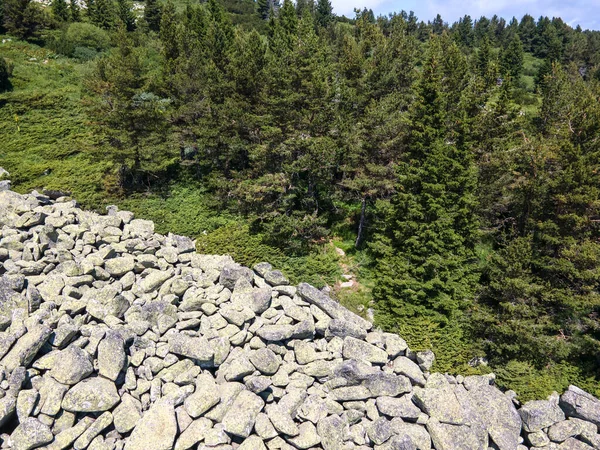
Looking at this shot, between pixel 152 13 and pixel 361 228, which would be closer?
pixel 361 228

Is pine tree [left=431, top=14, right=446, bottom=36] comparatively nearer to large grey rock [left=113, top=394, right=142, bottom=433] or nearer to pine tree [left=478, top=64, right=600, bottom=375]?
pine tree [left=478, top=64, right=600, bottom=375]

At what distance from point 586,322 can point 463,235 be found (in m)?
6.90

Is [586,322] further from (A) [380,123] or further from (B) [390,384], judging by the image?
(A) [380,123]

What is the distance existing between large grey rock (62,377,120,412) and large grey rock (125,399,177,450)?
4.51 feet

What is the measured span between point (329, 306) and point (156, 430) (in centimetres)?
863

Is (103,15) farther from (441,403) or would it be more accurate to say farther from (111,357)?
(441,403)

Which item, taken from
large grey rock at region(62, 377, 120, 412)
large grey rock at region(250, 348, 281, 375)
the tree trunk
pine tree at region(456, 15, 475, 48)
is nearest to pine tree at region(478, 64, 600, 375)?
the tree trunk

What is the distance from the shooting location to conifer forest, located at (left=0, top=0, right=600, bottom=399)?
17109 mm

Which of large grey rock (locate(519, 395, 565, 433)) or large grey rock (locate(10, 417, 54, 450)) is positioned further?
large grey rock (locate(519, 395, 565, 433))

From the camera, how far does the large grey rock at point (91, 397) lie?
40.6 feet

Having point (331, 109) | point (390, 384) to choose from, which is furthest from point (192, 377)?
point (331, 109)

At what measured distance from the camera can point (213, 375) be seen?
48.8ft

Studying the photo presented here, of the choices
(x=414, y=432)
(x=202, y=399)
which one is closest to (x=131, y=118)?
(x=202, y=399)

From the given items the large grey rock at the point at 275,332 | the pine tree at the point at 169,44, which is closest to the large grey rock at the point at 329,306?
the large grey rock at the point at 275,332
